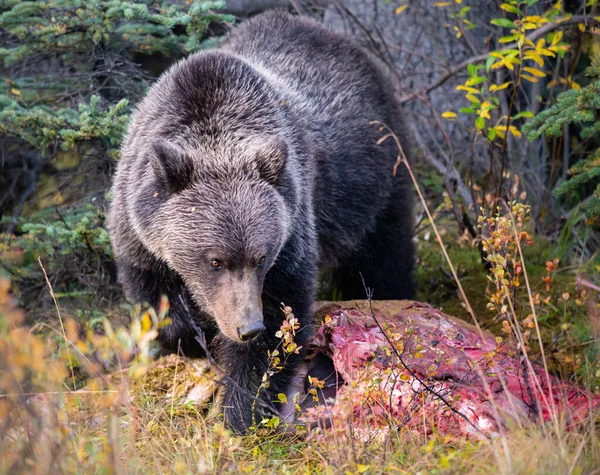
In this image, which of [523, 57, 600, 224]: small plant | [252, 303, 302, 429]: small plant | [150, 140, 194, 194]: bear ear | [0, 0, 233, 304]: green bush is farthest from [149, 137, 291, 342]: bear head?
[523, 57, 600, 224]: small plant

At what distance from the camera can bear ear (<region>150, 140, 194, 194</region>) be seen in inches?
166

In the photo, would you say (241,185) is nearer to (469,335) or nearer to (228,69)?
(228,69)

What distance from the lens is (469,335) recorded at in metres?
4.96

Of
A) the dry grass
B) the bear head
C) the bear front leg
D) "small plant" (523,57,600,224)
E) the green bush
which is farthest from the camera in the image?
the green bush

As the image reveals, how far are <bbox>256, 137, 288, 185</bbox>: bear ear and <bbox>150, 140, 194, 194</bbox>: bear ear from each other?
16.6 inches

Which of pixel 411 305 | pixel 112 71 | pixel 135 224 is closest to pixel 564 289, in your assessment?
pixel 411 305

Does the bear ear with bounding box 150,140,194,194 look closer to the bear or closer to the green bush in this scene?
the bear

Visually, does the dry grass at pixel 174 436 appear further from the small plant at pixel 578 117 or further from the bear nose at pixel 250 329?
the small plant at pixel 578 117

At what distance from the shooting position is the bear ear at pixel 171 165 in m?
4.22

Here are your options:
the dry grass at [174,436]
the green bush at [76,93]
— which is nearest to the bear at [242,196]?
the dry grass at [174,436]

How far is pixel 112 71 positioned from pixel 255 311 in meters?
3.36

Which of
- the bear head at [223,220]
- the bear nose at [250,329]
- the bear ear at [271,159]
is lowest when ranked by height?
the bear nose at [250,329]

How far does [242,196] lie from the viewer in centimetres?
430

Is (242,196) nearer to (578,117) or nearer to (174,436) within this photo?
(174,436)
